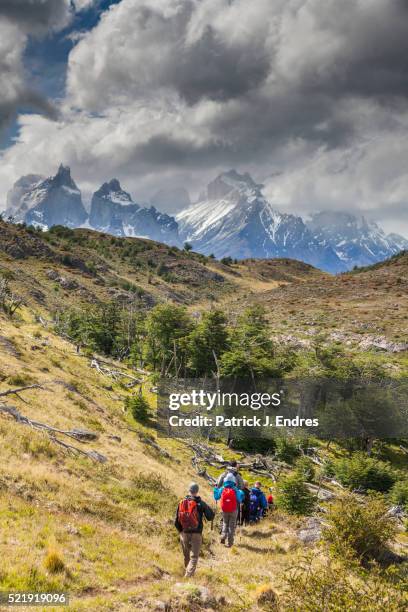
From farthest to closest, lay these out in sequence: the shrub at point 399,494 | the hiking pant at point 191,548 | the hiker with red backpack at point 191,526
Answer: the shrub at point 399,494 < the hiker with red backpack at point 191,526 < the hiking pant at point 191,548

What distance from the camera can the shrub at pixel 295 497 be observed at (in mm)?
22156

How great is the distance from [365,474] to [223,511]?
26934 millimetres

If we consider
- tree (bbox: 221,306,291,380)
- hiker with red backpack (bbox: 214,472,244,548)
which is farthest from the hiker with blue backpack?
tree (bbox: 221,306,291,380)

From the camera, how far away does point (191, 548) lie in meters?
11.1

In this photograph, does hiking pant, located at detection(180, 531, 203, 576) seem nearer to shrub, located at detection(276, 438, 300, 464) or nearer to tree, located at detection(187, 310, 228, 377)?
shrub, located at detection(276, 438, 300, 464)

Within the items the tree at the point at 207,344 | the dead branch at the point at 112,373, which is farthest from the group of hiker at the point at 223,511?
the tree at the point at 207,344

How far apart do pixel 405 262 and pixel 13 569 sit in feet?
480

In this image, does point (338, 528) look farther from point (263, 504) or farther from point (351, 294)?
point (351, 294)

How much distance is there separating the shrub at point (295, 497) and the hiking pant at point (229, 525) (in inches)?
349

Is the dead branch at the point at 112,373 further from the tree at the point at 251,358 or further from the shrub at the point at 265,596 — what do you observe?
the shrub at the point at 265,596

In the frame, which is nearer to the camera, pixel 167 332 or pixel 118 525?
pixel 118 525

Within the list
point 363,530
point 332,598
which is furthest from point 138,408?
point 332,598

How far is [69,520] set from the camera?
11.9 metres

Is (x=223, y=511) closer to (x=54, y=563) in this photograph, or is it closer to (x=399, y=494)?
(x=54, y=563)
